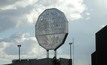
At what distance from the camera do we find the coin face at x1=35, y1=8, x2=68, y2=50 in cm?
6925

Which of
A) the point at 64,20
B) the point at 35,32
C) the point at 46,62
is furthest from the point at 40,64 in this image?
the point at 64,20

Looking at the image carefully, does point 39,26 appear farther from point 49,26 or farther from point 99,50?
point 99,50

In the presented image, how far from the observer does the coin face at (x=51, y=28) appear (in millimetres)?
69250

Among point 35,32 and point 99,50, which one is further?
point 35,32

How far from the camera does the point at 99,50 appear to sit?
68.7m

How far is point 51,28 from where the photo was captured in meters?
70.9

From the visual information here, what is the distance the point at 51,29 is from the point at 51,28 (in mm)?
187

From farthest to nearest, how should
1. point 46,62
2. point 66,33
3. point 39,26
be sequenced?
point 46,62
point 39,26
point 66,33

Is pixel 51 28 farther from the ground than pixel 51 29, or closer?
farther from the ground

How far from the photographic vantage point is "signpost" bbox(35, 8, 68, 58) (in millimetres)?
69188

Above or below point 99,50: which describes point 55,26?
above

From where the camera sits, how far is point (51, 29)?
71.0 m

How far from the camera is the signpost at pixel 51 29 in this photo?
69188 millimetres

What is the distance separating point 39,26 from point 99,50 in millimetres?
12051
